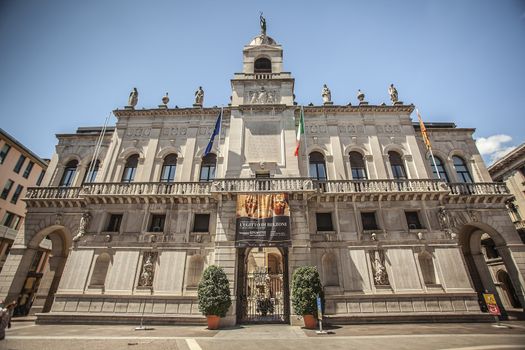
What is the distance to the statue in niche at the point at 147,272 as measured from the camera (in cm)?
1725

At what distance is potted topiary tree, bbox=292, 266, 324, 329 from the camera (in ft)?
45.5

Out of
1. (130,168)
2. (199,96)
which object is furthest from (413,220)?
(130,168)

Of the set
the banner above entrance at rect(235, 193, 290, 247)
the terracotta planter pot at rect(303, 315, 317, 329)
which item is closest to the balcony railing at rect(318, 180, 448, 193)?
the banner above entrance at rect(235, 193, 290, 247)

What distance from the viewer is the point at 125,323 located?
15977 millimetres

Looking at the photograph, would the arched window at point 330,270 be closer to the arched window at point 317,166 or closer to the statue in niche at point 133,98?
the arched window at point 317,166

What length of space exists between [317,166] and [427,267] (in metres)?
11.3

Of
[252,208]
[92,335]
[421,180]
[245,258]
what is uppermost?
[421,180]

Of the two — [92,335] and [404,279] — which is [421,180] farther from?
[92,335]

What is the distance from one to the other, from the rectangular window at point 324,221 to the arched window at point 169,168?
13.4 m

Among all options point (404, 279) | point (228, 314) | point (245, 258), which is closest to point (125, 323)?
point (228, 314)

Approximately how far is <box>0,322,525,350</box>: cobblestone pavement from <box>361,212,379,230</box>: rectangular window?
24.1 feet

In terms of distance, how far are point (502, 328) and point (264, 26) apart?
1353 inches

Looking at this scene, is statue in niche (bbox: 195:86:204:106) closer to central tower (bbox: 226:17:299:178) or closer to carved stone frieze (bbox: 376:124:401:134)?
central tower (bbox: 226:17:299:178)

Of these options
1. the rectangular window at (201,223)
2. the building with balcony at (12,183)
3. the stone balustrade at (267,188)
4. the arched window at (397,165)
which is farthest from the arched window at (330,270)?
the building with balcony at (12,183)
